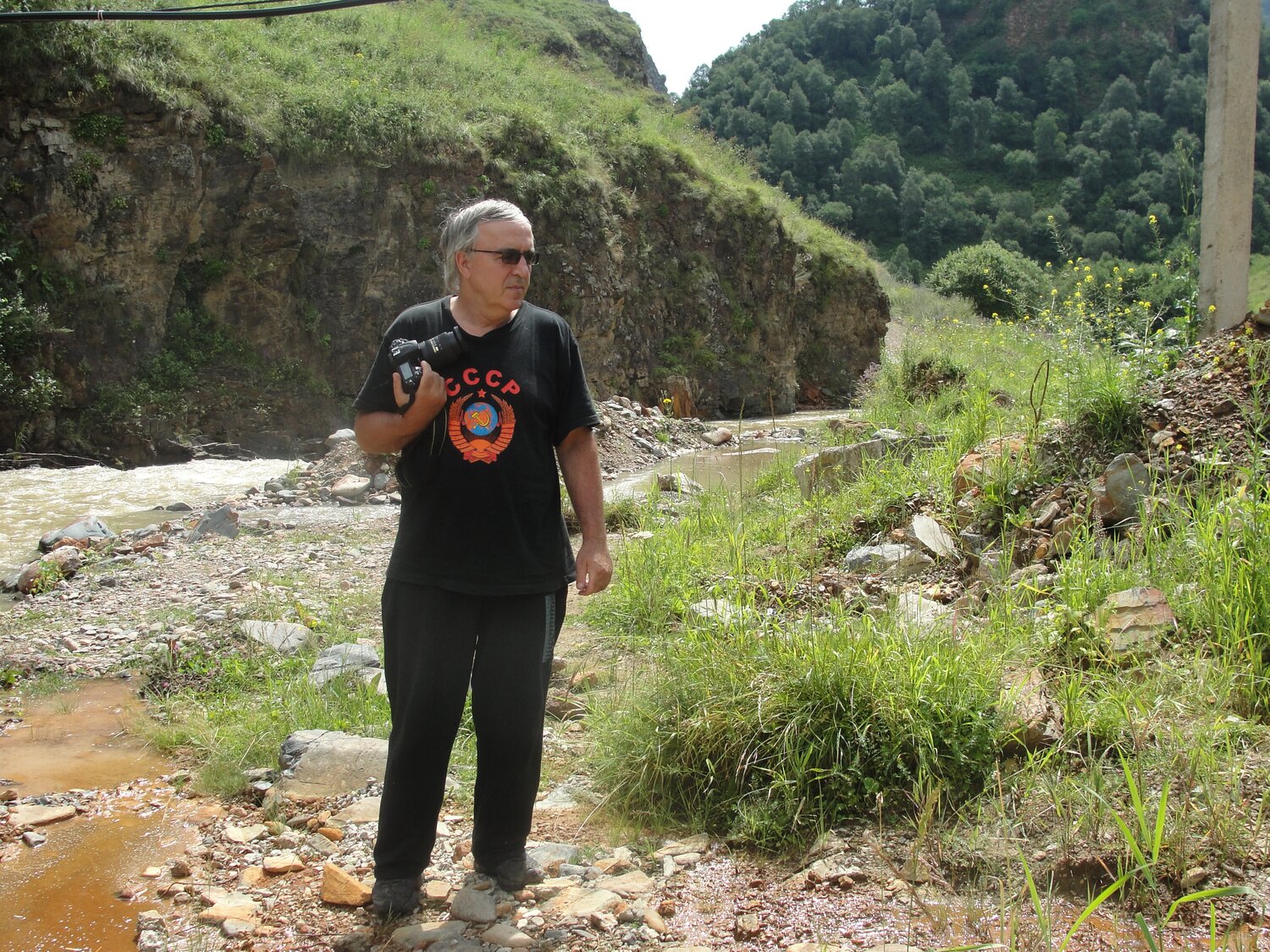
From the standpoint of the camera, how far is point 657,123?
26.6m

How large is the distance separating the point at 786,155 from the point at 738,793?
63009mm

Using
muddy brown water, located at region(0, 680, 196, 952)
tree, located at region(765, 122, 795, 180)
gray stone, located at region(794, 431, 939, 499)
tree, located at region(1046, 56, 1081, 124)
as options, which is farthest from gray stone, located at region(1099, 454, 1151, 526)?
tree, located at region(1046, 56, 1081, 124)

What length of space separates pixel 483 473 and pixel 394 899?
43.9 inches

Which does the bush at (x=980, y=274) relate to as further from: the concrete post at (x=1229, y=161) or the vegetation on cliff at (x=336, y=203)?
the concrete post at (x=1229, y=161)

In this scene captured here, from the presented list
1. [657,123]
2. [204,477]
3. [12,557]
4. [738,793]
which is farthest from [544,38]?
[738,793]

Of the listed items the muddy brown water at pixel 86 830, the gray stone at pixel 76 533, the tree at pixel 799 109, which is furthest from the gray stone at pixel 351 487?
the tree at pixel 799 109

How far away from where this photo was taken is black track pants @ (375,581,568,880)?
2.42 meters

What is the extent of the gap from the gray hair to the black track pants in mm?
858

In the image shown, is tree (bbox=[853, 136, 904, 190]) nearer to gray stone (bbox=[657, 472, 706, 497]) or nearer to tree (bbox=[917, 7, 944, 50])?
tree (bbox=[917, 7, 944, 50])

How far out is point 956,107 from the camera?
225 feet

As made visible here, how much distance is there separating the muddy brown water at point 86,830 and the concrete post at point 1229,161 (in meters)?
5.71

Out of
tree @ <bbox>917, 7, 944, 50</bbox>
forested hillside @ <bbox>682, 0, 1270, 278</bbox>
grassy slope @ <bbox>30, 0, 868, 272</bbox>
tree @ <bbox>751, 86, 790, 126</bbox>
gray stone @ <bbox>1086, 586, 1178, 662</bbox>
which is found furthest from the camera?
tree @ <bbox>917, 7, 944, 50</bbox>

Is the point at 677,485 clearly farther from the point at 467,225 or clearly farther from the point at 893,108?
the point at 893,108

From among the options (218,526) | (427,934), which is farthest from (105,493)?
(427,934)
